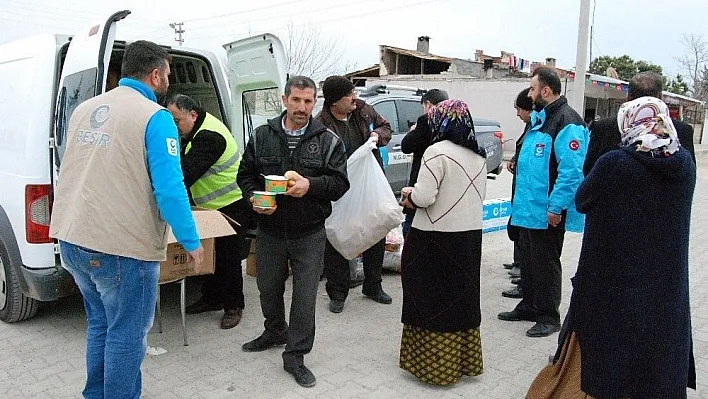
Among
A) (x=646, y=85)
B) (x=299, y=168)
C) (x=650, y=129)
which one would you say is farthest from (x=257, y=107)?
(x=650, y=129)

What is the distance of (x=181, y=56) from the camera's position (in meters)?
4.90

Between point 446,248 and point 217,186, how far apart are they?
1793 millimetres

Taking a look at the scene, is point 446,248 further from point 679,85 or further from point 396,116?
point 679,85

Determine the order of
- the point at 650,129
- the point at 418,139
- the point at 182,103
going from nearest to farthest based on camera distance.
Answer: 1. the point at 650,129
2. the point at 182,103
3. the point at 418,139

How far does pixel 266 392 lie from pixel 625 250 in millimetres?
2061

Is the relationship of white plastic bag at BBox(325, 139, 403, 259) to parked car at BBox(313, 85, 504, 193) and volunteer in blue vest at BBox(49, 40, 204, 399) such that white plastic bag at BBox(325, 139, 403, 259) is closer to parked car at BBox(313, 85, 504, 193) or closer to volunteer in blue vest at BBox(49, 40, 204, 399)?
volunteer in blue vest at BBox(49, 40, 204, 399)

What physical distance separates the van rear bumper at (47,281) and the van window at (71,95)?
75cm

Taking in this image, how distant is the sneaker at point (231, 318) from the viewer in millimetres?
4355

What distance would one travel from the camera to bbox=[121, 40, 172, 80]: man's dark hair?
2699mm

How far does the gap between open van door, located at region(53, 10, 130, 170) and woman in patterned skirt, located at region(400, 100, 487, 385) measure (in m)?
1.86

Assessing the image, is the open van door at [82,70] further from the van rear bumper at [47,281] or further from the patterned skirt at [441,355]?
the patterned skirt at [441,355]

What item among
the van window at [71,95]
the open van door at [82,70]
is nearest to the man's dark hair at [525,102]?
the open van door at [82,70]

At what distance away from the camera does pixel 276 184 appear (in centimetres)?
315

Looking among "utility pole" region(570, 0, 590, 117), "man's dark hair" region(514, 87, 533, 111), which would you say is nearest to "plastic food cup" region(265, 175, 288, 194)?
"man's dark hair" region(514, 87, 533, 111)
